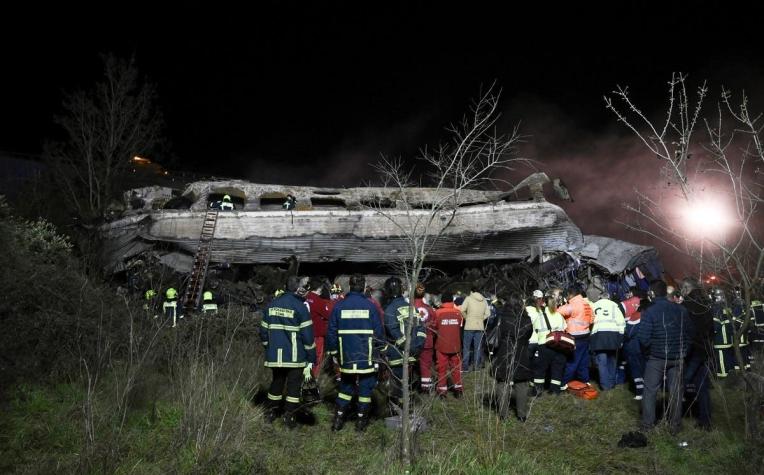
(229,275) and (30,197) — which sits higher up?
(30,197)

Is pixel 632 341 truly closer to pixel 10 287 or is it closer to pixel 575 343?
pixel 575 343

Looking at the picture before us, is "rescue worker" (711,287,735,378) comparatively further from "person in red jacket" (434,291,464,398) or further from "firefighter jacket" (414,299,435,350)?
"firefighter jacket" (414,299,435,350)

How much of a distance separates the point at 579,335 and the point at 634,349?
0.76 meters

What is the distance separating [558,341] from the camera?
7.23m

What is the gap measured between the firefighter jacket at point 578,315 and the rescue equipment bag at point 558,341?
0.57 m

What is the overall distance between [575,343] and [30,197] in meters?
19.5

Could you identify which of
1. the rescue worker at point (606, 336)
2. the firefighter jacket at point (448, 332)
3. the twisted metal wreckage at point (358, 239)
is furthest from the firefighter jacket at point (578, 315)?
→ the twisted metal wreckage at point (358, 239)

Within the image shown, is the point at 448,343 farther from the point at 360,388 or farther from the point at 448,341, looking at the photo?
the point at 360,388

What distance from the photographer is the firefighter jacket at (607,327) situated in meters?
7.71

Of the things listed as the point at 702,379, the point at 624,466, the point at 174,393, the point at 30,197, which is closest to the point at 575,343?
the point at 702,379

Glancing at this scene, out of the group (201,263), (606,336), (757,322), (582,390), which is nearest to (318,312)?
(582,390)

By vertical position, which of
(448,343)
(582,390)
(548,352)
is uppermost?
(448,343)

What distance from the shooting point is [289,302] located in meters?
5.75

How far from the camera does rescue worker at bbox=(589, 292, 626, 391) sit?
773 centimetres
